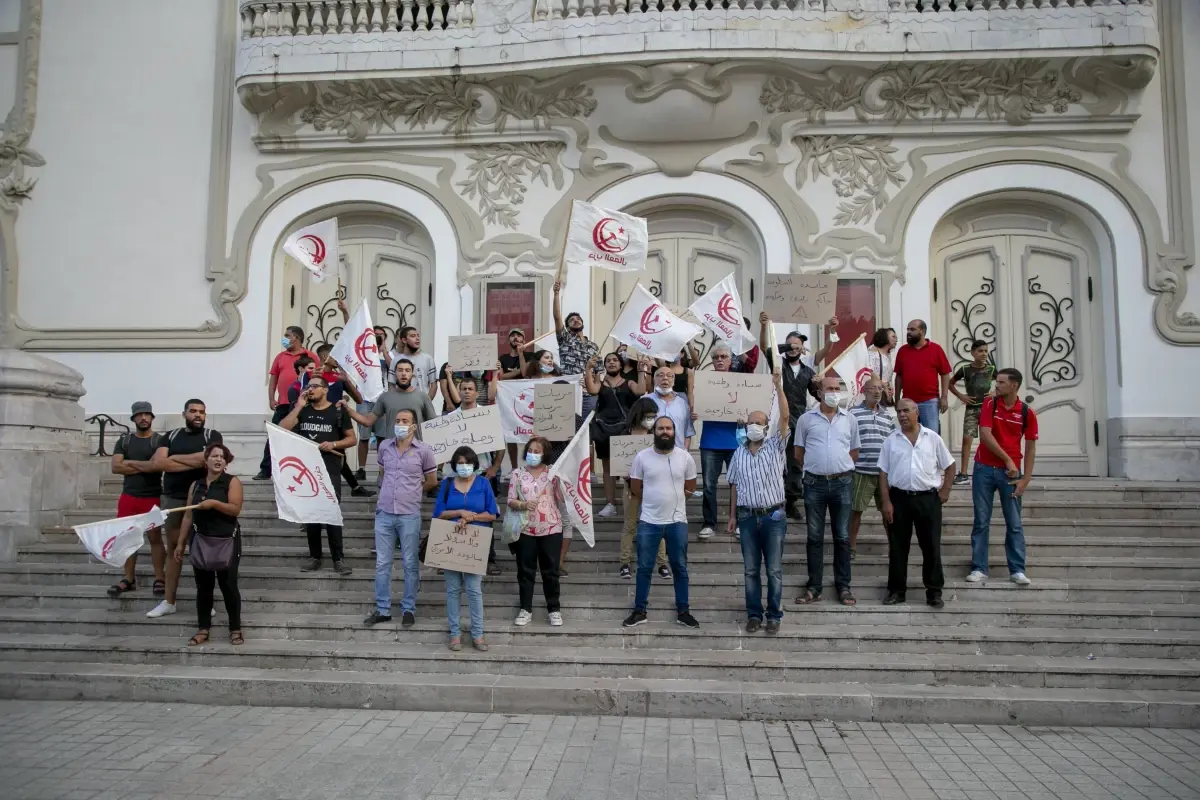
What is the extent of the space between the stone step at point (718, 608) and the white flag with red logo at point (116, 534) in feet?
3.06

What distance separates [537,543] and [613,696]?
1671mm

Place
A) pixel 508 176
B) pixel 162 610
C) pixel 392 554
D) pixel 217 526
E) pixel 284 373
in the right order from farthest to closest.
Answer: pixel 508 176 < pixel 284 373 < pixel 162 610 < pixel 392 554 < pixel 217 526

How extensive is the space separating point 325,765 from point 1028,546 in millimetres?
6914

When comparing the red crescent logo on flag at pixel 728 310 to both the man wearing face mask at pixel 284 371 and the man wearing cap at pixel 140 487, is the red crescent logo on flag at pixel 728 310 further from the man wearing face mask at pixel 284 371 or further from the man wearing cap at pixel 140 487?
the man wearing cap at pixel 140 487

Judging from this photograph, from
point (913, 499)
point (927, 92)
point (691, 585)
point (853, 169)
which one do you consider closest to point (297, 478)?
point (691, 585)

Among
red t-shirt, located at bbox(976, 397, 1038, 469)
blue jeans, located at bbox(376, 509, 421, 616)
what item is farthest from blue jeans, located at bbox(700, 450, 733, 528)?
blue jeans, located at bbox(376, 509, 421, 616)

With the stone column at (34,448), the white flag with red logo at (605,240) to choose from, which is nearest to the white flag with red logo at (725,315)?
the white flag with red logo at (605,240)

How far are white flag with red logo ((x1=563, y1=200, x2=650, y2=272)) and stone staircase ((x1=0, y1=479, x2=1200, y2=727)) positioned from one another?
9.87 ft

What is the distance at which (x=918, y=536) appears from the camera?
8422 millimetres

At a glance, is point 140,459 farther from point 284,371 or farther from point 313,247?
point 313,247

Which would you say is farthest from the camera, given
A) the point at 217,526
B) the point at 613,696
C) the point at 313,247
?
the point at 313,247

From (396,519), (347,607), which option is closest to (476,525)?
(396,519)

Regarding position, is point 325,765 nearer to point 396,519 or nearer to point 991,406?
point 396,519

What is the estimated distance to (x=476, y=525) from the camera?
26.7 feet
